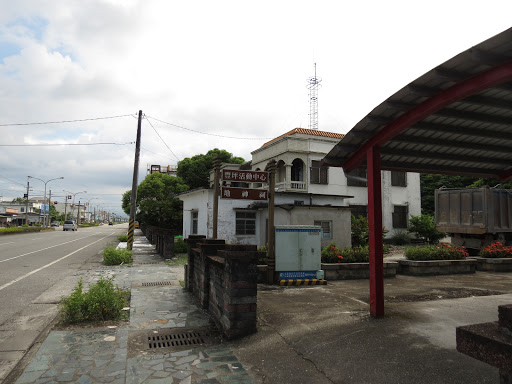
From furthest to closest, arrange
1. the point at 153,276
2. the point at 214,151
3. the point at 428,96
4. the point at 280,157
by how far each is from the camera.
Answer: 1. the point at 214,151
2. the point at 280,157
3. the point at 153,276
4. the point at 428,96

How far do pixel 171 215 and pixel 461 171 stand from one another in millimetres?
25061

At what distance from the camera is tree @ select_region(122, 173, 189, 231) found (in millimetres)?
29281

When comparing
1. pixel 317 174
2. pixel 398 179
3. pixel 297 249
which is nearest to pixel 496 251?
pixel 297 249

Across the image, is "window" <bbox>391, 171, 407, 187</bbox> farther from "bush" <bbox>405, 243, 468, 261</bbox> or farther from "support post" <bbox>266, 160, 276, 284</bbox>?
"support post" <bbox>266, 160, 276, 284</bbox>

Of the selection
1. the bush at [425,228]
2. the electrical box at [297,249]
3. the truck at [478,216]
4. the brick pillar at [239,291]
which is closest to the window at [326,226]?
the truck at [478,216]

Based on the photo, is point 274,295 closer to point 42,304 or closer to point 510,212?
point 42,304

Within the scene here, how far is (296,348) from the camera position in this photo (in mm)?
4355

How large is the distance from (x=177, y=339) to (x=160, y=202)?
999 inches

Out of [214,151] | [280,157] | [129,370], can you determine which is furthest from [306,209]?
[214,151]

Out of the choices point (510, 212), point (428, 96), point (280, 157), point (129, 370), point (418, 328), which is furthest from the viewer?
point (280, 157)

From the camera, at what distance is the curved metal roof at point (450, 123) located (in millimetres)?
3676

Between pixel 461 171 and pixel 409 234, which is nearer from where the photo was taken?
pixel 461 171

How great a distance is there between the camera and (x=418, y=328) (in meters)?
4.85

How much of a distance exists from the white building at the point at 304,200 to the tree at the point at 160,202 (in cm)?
701
